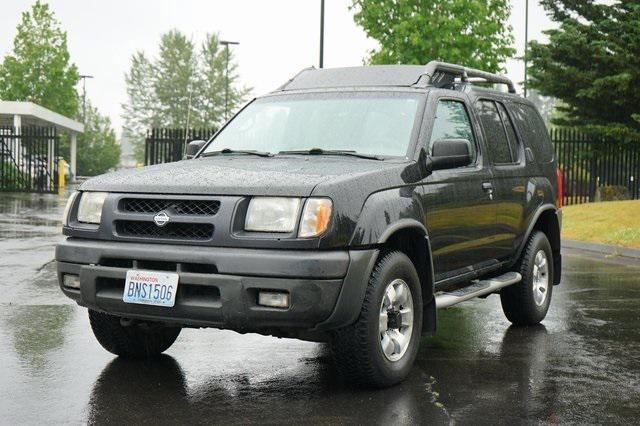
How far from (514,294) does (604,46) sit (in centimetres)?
1785

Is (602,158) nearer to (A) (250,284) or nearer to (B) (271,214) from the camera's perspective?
(B) (271,214)

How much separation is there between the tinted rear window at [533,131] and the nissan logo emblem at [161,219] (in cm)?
387

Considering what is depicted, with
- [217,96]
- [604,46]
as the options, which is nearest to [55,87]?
[604,46]

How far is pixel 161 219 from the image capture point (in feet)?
17.5

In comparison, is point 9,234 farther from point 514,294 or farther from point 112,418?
point 112,418

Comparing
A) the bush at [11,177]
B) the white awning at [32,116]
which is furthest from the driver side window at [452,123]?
the white awning at [32,116]

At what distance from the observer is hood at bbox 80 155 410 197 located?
5238 millimetres

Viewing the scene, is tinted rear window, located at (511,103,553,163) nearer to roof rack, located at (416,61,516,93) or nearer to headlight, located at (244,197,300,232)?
roof rack, located at (416,61,516,93)

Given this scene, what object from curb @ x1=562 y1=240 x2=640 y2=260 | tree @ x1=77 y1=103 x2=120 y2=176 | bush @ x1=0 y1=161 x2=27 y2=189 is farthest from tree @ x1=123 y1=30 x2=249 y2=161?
curb @ x1=562 y1=240 x2=640 y2=260

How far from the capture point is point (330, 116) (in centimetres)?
662

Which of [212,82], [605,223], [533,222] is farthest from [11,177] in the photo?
[212,82]

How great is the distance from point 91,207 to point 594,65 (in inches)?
861

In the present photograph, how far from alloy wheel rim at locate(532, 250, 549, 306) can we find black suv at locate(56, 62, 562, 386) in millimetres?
780

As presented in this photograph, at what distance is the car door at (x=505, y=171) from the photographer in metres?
7.34
